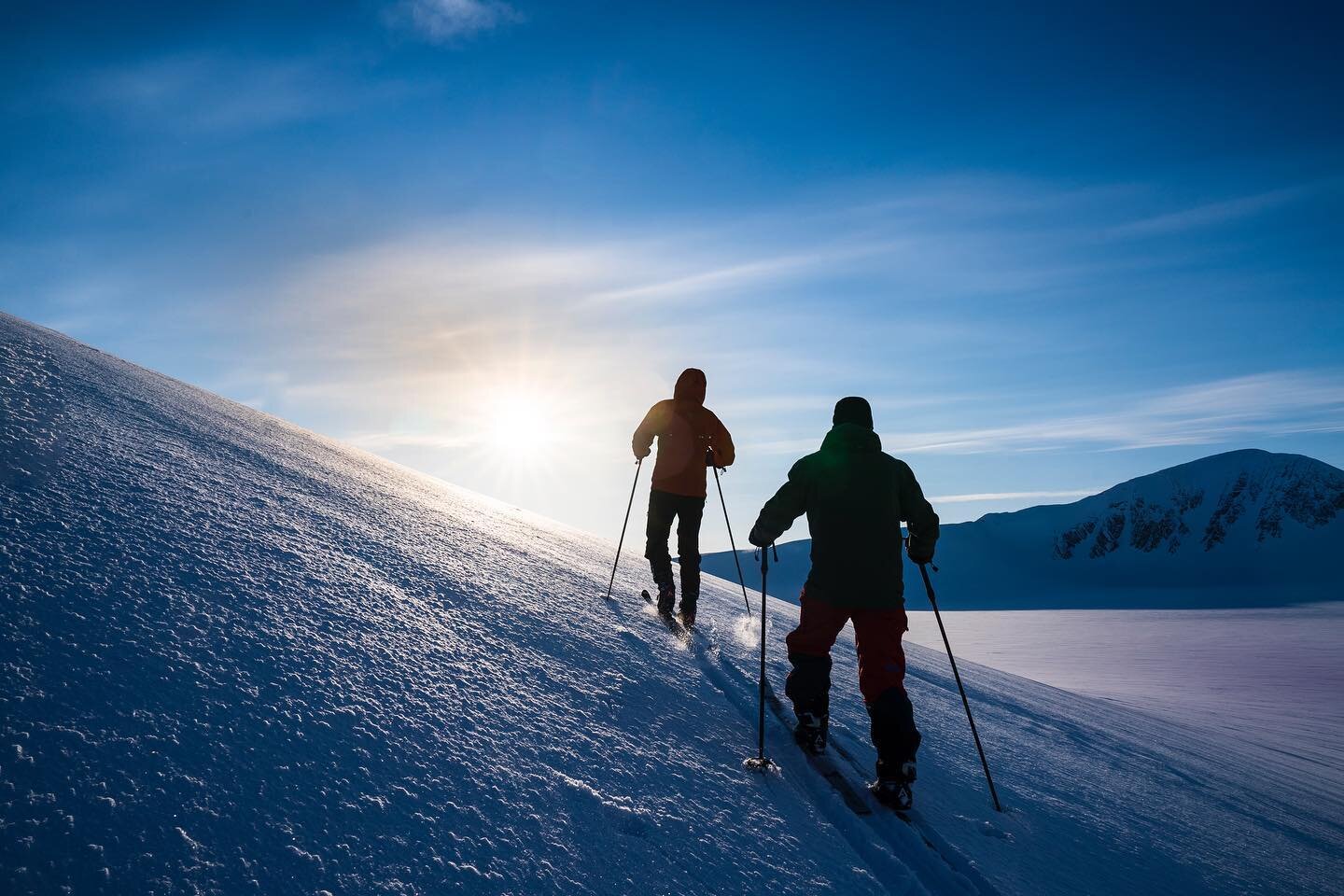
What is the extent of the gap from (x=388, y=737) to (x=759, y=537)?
225cm

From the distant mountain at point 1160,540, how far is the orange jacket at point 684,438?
79.3m

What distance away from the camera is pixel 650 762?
8.79 feet

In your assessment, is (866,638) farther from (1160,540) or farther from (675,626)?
(1160,540)

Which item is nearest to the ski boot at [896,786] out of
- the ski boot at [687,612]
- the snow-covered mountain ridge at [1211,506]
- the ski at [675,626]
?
the ski at [675,626]

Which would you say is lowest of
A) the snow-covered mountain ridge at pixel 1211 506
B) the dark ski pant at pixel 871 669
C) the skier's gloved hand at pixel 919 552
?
the dark ski pant at pixel 871 669

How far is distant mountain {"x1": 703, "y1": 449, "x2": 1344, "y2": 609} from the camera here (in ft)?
296

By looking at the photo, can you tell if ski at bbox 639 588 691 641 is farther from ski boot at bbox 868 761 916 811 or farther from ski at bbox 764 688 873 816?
ski boot at bbox 868 761 916 811

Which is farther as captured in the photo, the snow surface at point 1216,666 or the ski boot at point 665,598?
the snow surface at point 1216,666

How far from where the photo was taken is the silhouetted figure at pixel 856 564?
335 cm

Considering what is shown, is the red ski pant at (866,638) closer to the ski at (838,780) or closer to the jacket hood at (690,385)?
the ski at (838,780)

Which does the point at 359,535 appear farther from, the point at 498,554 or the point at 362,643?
the point at 362,643

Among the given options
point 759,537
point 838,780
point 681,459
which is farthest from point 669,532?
point 838,780

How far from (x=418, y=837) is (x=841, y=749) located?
2.66m

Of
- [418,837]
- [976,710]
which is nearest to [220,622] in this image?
[418,837]
